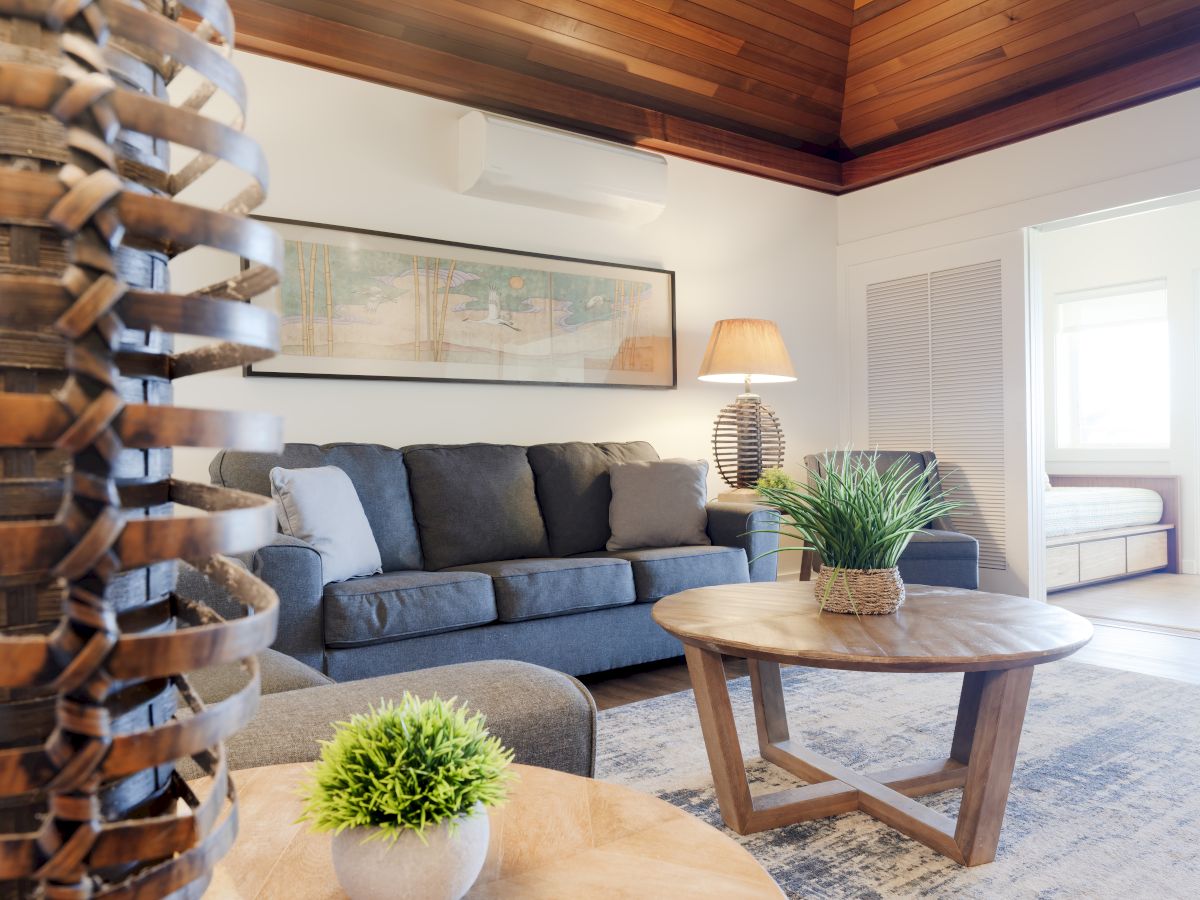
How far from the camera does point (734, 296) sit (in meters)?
5.11

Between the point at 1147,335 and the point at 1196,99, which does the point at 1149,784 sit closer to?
the point at 1196,99

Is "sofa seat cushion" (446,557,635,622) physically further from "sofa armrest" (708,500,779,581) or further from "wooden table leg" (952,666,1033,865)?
"wooden table leg" (952,666,1033,865)

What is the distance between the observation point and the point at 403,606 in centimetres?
276

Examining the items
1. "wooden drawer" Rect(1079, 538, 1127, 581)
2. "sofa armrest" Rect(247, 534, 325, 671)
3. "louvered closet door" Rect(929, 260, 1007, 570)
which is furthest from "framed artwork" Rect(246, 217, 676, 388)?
"wooden drawer" Rect(1079, 538, 1127, 581)

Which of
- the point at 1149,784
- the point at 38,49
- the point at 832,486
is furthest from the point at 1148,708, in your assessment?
the point at 38,49

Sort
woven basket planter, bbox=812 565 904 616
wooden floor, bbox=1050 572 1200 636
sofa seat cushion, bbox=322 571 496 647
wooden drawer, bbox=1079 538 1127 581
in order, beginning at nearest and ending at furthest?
woven basket planter, bbox=812 565 904 616 → sofa seat cushion, bbox=322 571 496 647 → wooden floor, bbox=1050 572 1200 636 → wooden drawer, bbox=1079 538 1127 581

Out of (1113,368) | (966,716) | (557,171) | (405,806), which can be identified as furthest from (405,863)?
(1113,368)

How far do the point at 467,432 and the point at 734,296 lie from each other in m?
1.97

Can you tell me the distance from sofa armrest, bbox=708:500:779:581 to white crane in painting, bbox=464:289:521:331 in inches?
52.9

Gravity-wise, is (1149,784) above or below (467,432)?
below

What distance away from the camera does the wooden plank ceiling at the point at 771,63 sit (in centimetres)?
381

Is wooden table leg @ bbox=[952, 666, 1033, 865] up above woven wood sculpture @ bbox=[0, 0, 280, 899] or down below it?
below

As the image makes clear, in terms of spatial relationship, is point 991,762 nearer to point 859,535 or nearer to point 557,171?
point 859,535

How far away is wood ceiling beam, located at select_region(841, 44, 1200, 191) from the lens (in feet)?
13.3
